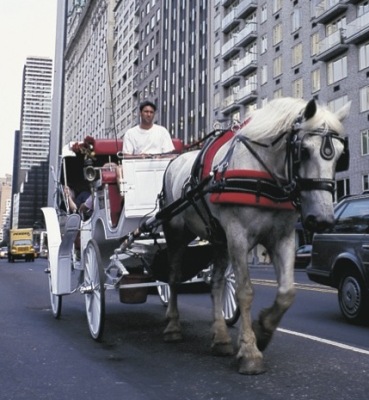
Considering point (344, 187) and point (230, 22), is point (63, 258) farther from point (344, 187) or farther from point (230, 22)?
point (230, 22)

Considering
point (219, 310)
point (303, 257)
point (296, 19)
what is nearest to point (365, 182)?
point (303, 257)

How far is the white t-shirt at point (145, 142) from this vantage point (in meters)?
7.13

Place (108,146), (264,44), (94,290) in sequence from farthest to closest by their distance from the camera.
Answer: (264,44) < (108,146) < (94,290)

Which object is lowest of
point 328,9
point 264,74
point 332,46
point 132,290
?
point 132,290

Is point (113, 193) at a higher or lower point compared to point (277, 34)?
lower

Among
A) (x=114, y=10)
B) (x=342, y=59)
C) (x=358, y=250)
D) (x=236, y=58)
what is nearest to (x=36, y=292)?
(x=358, y=250)

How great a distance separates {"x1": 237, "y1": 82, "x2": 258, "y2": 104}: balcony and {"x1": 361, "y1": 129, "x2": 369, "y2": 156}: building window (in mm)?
13220

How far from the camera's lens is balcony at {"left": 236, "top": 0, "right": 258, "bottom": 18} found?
47.6 m

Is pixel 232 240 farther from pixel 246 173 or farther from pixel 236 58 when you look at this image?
pixel 236 58

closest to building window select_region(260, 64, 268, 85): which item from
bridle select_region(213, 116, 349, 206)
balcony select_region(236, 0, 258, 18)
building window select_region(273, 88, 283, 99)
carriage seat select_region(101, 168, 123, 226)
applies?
building window select_region(273, 88, 283, 99)

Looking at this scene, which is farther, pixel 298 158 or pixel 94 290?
pixel 94 290

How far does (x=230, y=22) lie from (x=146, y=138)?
4639 cm

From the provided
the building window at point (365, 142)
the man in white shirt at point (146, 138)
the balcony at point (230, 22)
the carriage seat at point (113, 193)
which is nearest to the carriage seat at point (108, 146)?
the man in white shirt at point (146, 138)

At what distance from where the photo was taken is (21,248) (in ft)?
176
